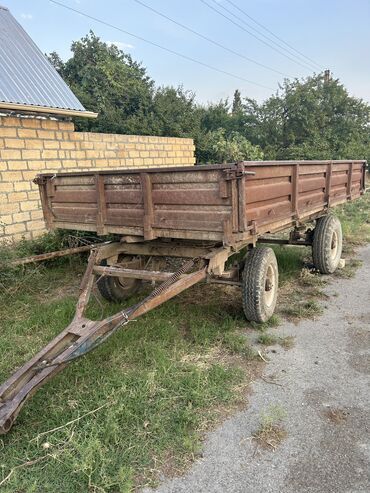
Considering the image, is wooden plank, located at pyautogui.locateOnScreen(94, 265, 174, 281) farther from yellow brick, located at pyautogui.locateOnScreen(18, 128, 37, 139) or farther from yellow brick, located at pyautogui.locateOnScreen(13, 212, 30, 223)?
yellow brick, located at pyautogui.locateOnScreen(18, 128, 37, 139)

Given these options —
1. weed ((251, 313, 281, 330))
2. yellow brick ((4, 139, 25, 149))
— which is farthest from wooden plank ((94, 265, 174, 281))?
yellow brick ((4, 139, 25, 149))

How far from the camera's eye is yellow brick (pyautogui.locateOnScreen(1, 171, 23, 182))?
627cm

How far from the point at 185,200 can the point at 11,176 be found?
4.19 meters

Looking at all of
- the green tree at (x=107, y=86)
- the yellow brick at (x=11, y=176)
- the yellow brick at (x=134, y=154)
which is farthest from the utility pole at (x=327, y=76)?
the yellow brick at (x=11, y=176)

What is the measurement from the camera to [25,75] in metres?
7.18

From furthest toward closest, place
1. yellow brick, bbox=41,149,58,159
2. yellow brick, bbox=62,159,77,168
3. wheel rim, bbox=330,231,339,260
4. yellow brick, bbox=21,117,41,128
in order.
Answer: yellow brick, bbox=62,159,77,168, yellow brick, bbox=41,149,58,159, yellow brick, bbox=21,117,41,128, wheel rim, bbox=330,231,339,260

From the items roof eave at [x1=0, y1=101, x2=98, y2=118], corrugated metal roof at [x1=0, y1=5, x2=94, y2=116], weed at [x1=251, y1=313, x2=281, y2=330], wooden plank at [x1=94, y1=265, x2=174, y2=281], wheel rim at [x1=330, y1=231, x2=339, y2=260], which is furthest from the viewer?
corrugated metal roof at [x1=0, y1=5, x2=94, y2=116]

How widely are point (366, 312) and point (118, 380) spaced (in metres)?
2.99

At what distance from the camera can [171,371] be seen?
3.26 meters

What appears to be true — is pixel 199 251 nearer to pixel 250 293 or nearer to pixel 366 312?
pixel 250 293

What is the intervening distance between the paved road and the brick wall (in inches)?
192

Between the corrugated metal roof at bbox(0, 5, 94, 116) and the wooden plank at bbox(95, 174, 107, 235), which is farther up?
the corrugated metal roof at bbox(0, 5, 94, 116)

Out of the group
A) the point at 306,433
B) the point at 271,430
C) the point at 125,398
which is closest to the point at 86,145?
the point at 125,398

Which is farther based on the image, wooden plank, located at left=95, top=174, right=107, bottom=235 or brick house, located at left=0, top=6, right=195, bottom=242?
brick house, located at left=0, top=6, right=195, bottom=242
